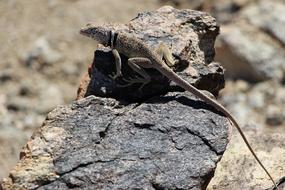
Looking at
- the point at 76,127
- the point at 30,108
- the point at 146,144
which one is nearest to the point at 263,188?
the point at 146,144

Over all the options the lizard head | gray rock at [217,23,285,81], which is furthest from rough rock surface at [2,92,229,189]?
gray rock at [217,23,285,81]

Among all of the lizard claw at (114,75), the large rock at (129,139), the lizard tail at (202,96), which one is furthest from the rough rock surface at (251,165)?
the lizard claw at (114,75)

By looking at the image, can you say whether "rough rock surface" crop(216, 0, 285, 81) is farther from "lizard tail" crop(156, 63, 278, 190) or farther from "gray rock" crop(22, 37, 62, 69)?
"lizard tail" crop(156, 63, 278, 190)

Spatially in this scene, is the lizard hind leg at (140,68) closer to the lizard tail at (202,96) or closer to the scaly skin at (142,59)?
the scaly skin at (142,59)

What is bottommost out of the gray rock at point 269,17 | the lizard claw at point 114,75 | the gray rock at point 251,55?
the lizard claw at point 114,75

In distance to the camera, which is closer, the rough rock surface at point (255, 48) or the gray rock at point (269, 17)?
the rough rock surface at point (255, 48)

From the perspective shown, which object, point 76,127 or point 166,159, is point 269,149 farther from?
point 76,127

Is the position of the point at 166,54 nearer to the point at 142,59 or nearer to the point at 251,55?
the point at 142,59
